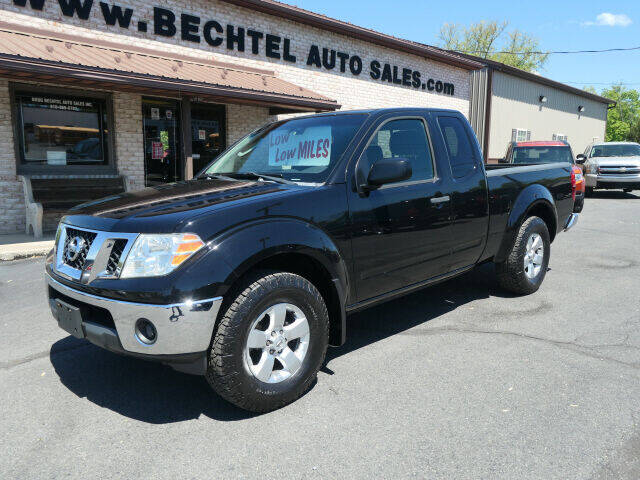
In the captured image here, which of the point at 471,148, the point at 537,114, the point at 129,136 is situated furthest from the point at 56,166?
the point at 537,114

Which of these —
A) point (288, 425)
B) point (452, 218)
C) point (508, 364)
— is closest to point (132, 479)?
point (288, 425)

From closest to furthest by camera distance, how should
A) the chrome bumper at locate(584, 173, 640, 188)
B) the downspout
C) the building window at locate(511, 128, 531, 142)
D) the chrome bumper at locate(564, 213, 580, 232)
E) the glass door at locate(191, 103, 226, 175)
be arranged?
the chrome bumper at locate(564, 213, 580, 232) < the glass door at locate(191, 103, 226, 175) < the chrome bumper at locate(584, 173, 640, 188) < the downspout < the building window at locate(511, 128, 531, 142)

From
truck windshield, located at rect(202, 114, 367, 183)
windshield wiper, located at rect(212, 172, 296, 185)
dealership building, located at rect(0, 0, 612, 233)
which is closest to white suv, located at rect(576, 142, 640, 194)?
dealership building, located at rect(0, 0, 612, 233)

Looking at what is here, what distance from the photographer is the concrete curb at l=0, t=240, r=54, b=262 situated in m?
7.45

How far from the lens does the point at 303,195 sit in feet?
10.4

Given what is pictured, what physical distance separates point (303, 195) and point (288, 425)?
1.36m

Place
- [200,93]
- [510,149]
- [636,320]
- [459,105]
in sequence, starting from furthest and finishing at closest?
[459,105] < [510,149] < [200,93] < [636,320]

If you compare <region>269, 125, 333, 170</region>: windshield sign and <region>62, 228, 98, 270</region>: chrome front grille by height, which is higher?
<region>269, 125, 333, 170</region>: windshield sign

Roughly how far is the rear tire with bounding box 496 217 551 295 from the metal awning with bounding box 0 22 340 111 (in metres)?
7.07

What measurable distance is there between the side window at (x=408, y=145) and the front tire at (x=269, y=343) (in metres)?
1.32

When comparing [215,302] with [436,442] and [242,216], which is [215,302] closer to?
[242,216]

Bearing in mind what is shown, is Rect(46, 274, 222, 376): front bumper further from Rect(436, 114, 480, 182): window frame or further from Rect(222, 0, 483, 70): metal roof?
Rect(222, 0, 483, 70): metal roof

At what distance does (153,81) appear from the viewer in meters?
9.23

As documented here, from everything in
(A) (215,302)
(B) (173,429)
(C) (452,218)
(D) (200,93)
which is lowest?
(B) (173,429)
